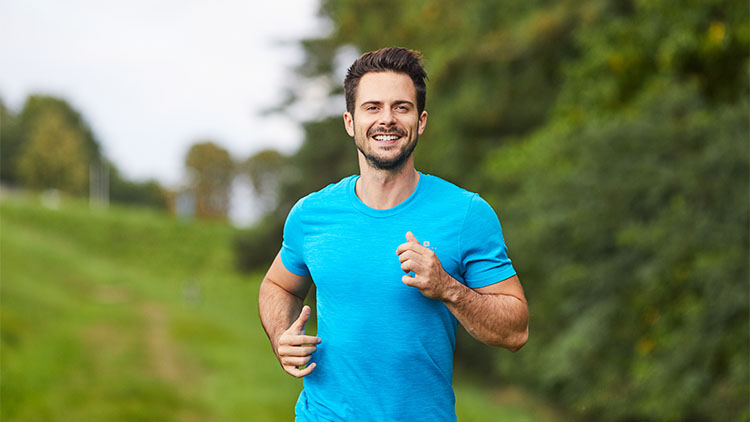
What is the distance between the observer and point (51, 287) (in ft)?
91.4

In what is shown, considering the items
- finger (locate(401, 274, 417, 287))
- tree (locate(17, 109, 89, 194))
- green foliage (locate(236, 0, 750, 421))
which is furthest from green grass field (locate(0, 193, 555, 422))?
tree (locate(17, 109, 89, 194))

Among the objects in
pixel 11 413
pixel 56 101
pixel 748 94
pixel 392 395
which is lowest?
pixel 11 413

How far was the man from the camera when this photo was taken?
254cm

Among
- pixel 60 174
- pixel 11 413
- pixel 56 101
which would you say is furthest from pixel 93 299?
pixel 56 101

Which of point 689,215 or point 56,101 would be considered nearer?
point 689,215

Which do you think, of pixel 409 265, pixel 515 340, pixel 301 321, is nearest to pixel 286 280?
pixel 301 321

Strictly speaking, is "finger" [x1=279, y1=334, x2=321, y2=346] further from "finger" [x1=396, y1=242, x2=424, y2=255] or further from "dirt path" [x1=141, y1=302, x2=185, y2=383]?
"dirt path" [x1=141, y1=302, x2=185, y2=383]

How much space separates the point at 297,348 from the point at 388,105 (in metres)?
0.89

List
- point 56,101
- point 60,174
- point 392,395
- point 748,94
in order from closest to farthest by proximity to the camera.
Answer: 1. point 392,395
2. point 748,94
3. point 60,174
4. point 56,101

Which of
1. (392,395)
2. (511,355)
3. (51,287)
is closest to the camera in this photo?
(392,395)

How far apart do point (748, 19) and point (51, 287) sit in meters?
25.7

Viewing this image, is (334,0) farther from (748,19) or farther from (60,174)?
(60,174)

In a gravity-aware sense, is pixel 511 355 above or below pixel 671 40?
below

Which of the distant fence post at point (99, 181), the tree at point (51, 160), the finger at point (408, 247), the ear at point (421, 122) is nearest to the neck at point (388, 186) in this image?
the ear at point (421, 122)
